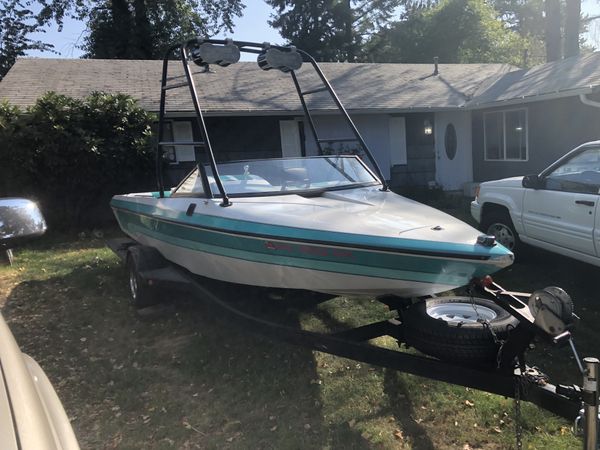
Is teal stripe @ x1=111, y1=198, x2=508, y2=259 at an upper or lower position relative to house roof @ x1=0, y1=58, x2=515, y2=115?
lower

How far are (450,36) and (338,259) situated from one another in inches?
1285

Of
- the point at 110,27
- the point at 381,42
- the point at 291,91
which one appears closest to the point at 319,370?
the point at 291,91

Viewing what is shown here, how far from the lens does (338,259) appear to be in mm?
3371

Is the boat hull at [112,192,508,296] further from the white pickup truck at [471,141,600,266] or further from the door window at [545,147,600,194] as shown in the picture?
the door window at [545,147,600,194]

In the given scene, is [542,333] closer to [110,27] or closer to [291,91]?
[291,91]

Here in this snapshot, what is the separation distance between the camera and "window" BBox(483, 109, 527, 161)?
13.2 metres

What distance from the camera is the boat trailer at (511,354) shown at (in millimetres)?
2312

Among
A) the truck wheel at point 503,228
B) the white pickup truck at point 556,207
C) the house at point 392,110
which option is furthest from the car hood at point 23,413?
the house at point 392,110

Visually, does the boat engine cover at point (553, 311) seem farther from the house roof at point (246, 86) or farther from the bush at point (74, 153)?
the house roof at point (246, 86)

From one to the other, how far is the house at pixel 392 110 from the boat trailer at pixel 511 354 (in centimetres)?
794

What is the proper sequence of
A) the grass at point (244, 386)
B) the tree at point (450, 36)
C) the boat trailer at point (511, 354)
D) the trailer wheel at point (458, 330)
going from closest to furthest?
the boat trailer at point (511, 354)
the trailer wheel at point (458, 330)
the grass at point (244, 386)
the tree at point (450, 36)

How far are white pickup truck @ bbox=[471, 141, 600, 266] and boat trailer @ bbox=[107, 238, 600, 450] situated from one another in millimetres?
2381

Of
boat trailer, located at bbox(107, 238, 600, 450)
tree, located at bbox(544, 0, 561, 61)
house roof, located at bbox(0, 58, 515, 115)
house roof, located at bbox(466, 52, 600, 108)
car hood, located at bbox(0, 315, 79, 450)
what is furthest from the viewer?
tree, located at bbox(544, 0, 561, 61)

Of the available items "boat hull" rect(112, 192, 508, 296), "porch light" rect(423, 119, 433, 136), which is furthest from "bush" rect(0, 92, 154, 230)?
"porch light" rect(423, 119, 433, 136)
